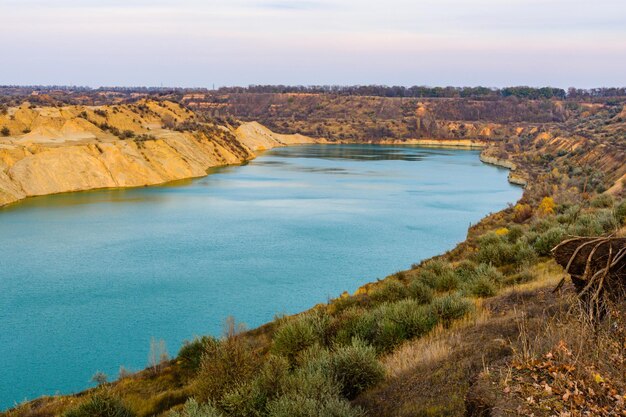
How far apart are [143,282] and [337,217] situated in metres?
18.5

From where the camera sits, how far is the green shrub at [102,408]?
838 cm

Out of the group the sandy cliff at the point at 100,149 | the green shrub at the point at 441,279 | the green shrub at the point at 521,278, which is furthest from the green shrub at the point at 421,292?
the sandy cliff at the point at 100,149

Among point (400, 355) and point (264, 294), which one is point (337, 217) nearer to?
point (264, 294)

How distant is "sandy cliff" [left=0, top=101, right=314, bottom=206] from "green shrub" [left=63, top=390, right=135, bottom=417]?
39.0 metres

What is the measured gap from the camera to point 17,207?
4025cm

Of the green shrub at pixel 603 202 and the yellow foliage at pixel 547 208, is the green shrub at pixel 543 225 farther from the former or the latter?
the yellow foliage at pixel 547 208

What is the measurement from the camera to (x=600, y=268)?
5023mm

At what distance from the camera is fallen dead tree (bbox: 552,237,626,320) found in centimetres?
484

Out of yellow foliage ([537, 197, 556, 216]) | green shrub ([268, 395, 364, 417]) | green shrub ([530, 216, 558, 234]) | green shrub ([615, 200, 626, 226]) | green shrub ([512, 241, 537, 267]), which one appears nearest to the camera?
green shrub ([268, 395, 364, 417])

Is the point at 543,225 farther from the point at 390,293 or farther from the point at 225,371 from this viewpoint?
the point at 225,371

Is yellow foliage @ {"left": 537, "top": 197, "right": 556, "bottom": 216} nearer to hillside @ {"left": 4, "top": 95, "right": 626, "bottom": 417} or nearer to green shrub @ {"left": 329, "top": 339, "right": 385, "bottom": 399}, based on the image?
hillside @ {"left": 4, "top": 95, "right": 626, "bottom": 417}

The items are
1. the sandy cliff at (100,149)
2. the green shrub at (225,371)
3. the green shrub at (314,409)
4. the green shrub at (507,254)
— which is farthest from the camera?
the sandy cliff at (100,149)

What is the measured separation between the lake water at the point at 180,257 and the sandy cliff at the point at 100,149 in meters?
2.94

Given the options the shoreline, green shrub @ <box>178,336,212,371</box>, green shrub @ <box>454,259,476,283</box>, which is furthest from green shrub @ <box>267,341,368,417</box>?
the shoreline
